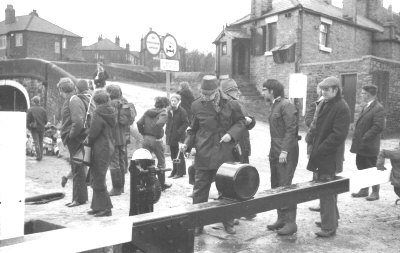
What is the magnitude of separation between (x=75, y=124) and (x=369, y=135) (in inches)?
174

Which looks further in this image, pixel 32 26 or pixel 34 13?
pixel 34 13

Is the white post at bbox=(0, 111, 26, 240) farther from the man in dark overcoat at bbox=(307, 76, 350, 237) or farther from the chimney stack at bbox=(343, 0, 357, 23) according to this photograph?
the chimney stack at bbox=(343, 0, 357, 23)

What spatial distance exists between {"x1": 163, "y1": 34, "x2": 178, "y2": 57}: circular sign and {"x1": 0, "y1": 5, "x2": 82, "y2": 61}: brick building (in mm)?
44634

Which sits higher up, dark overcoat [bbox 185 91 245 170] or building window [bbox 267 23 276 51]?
building window [bbox 267 23 276 51]

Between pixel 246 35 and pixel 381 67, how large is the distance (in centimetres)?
987

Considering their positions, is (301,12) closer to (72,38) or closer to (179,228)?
(179,228)

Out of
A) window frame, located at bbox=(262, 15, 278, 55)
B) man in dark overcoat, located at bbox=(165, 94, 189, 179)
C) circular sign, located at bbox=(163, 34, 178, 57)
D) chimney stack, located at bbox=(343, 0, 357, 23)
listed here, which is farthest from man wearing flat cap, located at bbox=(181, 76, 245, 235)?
chimney stack, located at bbox=(343, 0, 357, 23)

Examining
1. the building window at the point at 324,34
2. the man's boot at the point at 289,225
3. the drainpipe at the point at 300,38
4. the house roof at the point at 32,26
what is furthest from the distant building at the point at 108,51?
the man's boot at the point at 289,225

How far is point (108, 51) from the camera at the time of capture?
Result: 75750mm

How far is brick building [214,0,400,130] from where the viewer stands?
66.2 ft

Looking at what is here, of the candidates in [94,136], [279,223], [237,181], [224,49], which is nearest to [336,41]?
[224,49]

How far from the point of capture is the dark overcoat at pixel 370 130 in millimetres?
7008

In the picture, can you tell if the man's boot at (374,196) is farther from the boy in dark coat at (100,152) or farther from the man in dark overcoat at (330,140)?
the boy in dark coat at (100,152)

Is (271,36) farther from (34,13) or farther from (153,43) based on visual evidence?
(34,13)
